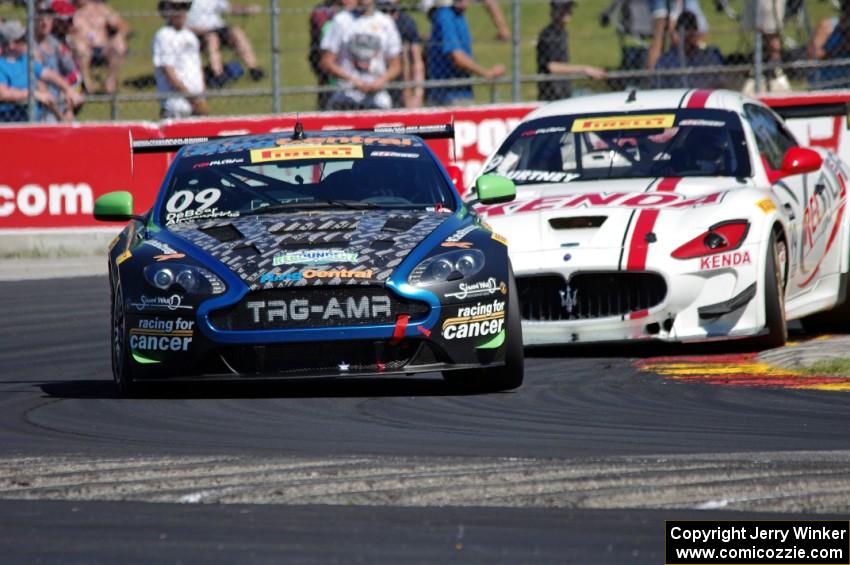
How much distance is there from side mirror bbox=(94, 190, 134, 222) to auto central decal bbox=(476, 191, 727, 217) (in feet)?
7.68

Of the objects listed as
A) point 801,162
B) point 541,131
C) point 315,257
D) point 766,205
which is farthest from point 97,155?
point 315,257

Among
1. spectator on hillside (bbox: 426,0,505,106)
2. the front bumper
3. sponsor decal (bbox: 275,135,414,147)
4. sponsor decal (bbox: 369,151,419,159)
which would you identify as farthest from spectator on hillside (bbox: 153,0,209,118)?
the front bumper

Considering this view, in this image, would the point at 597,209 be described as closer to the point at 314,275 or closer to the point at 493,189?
the point at 493,189

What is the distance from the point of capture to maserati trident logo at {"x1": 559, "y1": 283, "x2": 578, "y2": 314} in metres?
9.85

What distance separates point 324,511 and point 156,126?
11840 mm

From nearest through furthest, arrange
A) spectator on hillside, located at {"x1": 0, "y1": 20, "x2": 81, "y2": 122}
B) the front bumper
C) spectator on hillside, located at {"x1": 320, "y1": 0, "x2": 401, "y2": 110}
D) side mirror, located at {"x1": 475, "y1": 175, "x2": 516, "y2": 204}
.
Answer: side mirror, located at {"x1": 475, "y1": 175, "x2": 516, "y2": 204}, the front bumper, spectator on hillside, located at {"x1": 0, "y1": 20, "x2": 81, "y2": 122}, spectator on hillside, located at {"x1": 320, "y1": 0, "x2": 401, "y2": 110}

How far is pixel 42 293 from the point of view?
1433 centimetres

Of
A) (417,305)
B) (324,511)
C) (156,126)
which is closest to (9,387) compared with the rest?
(417,305)

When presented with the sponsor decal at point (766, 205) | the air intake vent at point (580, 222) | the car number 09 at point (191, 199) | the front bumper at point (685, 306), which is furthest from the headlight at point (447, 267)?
the sponsor decal at point (766, 205)

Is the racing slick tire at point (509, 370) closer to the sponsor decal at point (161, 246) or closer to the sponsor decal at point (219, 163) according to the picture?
the sponsor decal at point (161, 246)

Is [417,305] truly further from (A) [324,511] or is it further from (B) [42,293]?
(B) [42,293]

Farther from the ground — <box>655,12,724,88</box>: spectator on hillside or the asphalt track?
<box>655,12,724,88</box>: spectator on hillside

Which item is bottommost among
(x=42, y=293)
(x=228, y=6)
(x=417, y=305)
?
(x=42, y=293)

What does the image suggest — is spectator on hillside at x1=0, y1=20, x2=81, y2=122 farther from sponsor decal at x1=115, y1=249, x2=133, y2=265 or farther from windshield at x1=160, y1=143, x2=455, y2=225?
sponsor decal at x1=115, y1=249, x2=133, y2=265
